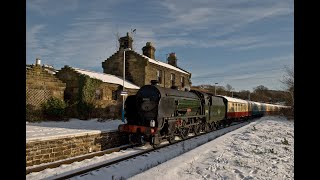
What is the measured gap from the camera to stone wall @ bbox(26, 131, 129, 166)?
9.34 metres

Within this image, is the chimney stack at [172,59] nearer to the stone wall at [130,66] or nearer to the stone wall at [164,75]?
the stone wall at [164,75]

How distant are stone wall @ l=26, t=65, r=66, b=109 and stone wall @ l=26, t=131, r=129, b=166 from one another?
8.70m

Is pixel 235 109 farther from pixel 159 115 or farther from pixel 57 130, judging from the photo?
pixel 57 130

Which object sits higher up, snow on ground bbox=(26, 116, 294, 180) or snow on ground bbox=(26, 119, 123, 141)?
snow on ground bbox=(26, 119, 123, 141)

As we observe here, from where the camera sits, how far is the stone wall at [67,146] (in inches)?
368

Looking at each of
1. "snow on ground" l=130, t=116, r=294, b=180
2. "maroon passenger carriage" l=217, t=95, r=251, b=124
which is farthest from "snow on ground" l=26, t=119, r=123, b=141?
"maroon passenger carriage" l=217, t=95, r=251, b=124

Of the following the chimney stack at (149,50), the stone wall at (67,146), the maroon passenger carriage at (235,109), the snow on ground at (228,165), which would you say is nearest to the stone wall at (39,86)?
the stone wall at (67,146)

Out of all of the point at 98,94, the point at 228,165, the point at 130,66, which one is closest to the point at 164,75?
the point at 130,66

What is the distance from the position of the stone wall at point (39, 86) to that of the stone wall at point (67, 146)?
8.70 metres

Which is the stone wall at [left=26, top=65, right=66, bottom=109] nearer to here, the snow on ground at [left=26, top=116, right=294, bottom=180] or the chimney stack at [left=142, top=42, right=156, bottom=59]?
the snow on ground at [left=26, top=116, right=294, bottom=180]
